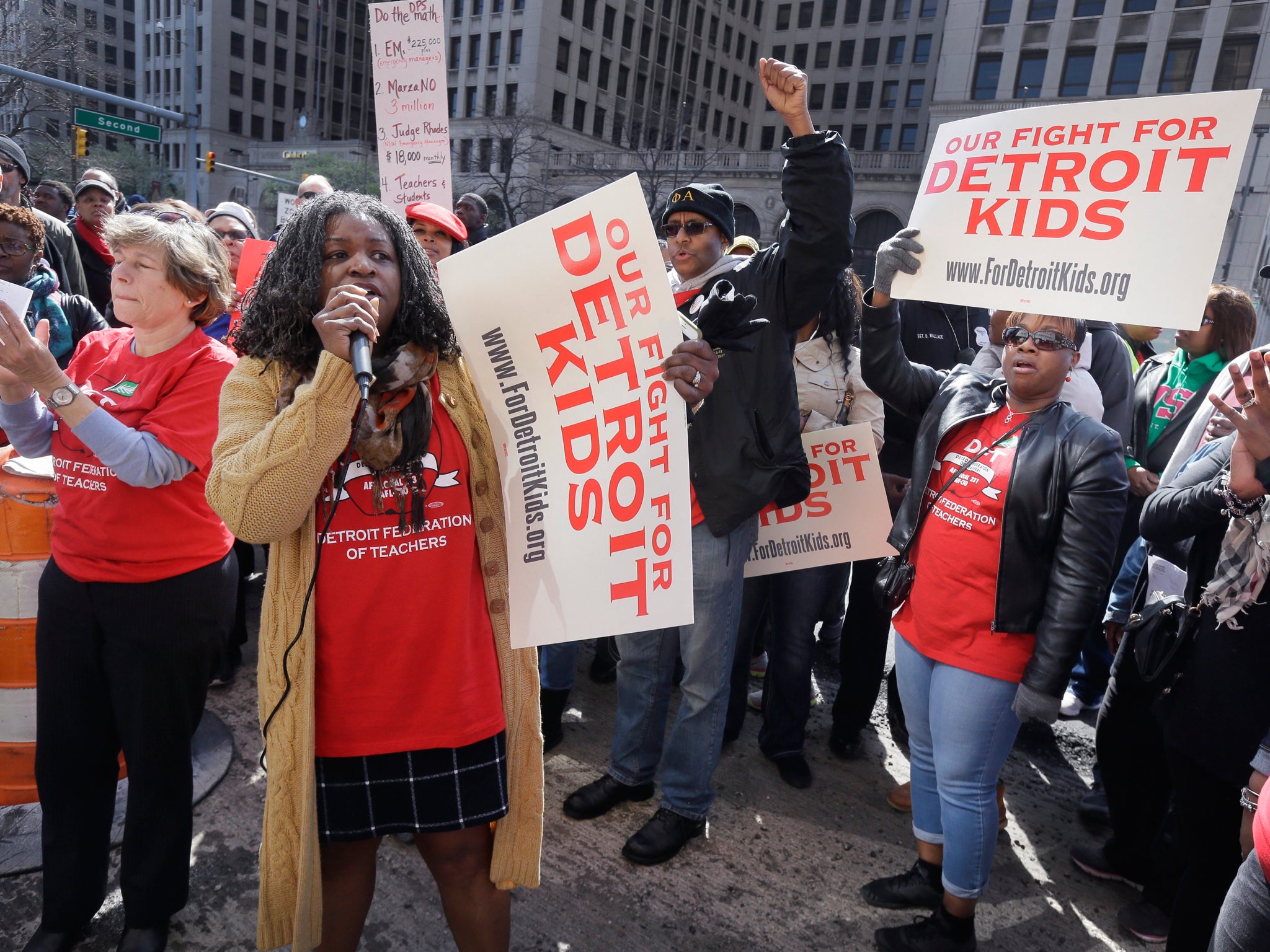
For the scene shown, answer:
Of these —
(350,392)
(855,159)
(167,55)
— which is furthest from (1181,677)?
(167,55)

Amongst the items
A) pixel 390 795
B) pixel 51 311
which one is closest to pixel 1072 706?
pixel 390 795

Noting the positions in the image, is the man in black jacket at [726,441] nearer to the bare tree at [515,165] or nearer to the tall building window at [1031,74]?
the bare tree at [515,165]

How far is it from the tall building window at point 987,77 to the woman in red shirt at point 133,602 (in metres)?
45.1

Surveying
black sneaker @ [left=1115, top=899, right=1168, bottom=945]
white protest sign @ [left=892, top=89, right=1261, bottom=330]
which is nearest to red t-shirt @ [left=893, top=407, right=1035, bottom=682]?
white protest sign @ [left=892, top=89, right=1261, bottom=330]

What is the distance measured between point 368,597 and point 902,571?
171 centimetres

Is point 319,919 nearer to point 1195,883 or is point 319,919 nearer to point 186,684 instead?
point 186,684

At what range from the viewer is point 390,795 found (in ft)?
6.19

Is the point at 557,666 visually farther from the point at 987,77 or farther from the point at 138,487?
the point at 987,77

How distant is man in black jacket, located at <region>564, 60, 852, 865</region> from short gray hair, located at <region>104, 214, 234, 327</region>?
54.9 inches

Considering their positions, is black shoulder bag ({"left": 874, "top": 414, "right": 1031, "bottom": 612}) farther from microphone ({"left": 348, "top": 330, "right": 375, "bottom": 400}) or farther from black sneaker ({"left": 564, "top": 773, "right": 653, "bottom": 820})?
microphone ({"left": 348, "top": 330, "right": 375, "bottom": 400})

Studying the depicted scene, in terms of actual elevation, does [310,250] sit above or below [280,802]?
above

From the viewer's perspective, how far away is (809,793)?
136 inches

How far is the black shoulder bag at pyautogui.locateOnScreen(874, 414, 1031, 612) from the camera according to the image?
2574mm

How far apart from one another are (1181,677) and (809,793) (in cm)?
163
